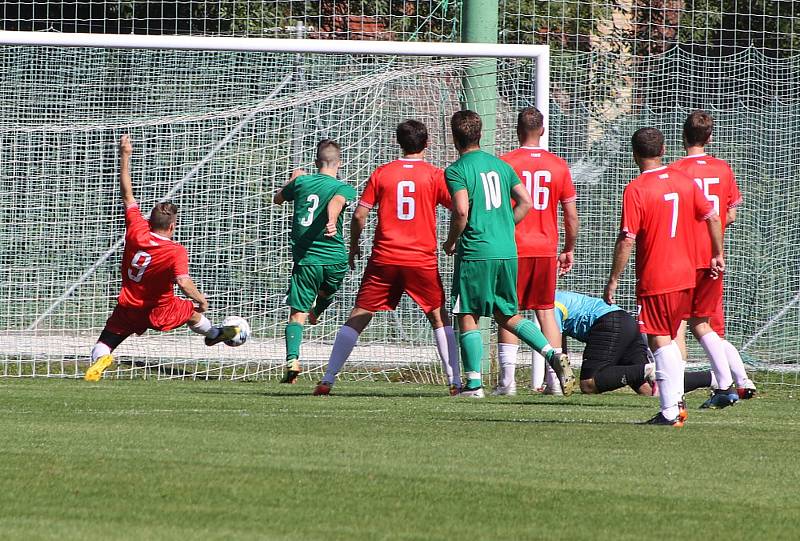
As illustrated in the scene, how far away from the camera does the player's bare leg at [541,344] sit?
923 cm

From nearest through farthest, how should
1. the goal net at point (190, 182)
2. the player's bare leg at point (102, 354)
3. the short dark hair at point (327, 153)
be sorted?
the short dark hair at point (327, 153) < the player's bare leg at point (102, 354) < the goal net at point (190, 182)

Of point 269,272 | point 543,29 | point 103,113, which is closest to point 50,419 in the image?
point 269,272

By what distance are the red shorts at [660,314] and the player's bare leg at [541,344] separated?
1.33m

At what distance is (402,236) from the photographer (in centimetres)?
998

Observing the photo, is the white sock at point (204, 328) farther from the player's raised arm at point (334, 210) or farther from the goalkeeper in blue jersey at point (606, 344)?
the goalkeeper in blue jersey at point (606, 344)

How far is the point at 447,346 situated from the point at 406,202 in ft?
3.53

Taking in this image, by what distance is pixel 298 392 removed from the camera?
1041cm

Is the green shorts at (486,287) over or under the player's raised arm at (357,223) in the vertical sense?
under

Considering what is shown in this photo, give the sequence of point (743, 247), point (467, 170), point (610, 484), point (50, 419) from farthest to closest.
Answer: point (743, 247) → point (467, 170) → point (50, 419) → point (610, 484)

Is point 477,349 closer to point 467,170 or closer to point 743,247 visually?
point 467,170

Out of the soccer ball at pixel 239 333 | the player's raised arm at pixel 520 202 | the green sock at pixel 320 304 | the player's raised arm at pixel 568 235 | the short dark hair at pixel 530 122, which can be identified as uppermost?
the short dark hair at pixel 530 122

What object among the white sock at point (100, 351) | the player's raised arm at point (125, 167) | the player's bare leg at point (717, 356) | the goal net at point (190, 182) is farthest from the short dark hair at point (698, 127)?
the white sock at point (100, 351)

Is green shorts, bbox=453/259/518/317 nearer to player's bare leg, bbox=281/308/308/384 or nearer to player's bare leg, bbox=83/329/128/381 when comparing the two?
player's bare leg, bbox=281/308/308/384

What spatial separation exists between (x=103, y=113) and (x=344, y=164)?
254cm
